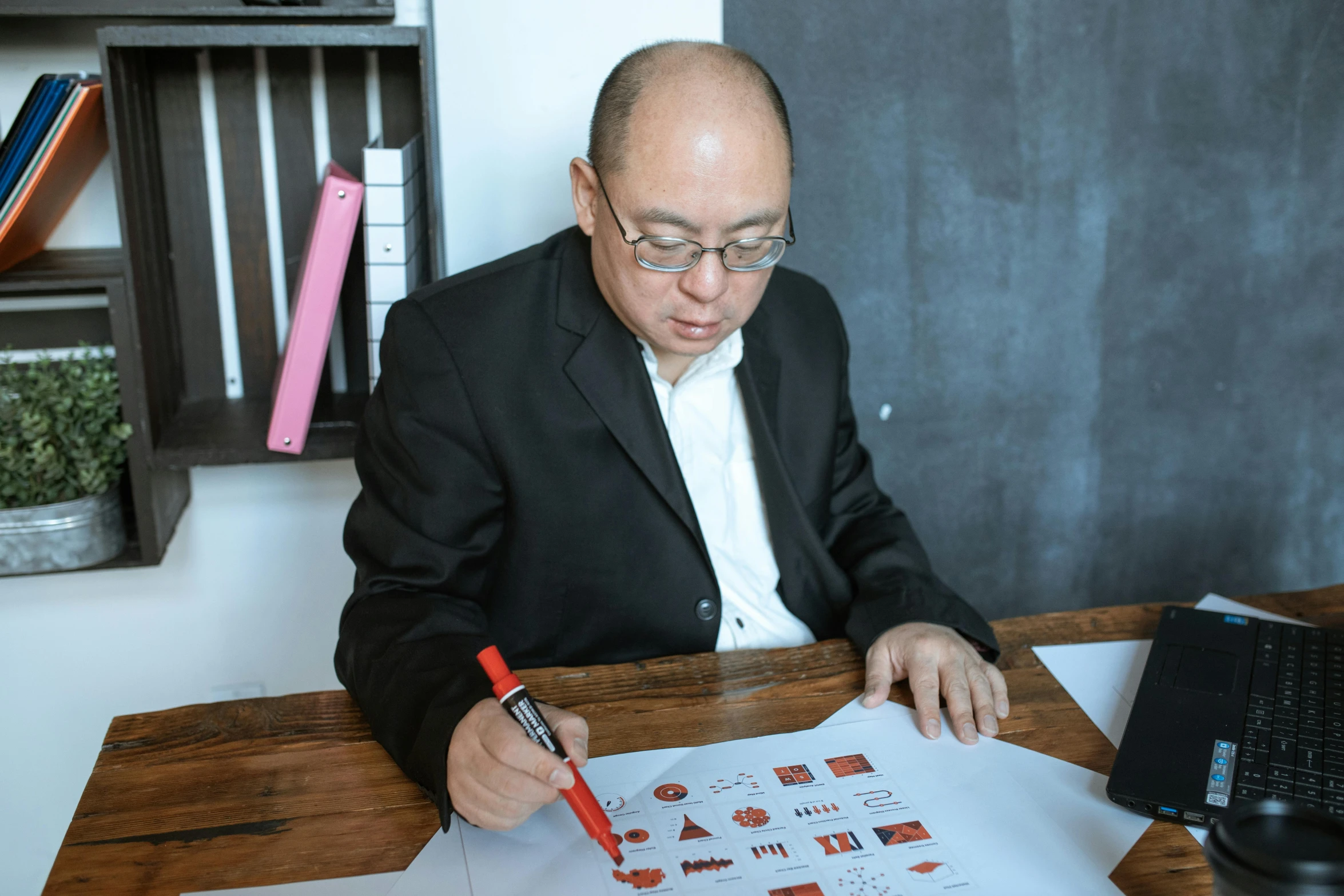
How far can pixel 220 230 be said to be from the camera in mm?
1837

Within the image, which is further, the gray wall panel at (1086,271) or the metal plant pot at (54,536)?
the gray wall panel at (1086,271)

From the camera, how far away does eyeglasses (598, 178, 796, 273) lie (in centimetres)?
122

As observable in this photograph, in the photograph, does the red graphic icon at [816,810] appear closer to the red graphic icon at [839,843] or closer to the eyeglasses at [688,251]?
the red graphic icon at [839,843]

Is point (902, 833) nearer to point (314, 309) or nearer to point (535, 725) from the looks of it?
point (535, 725)

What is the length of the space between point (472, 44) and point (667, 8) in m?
0.34

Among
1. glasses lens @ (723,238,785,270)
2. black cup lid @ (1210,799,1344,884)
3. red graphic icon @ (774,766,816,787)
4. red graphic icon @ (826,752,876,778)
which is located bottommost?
red graphic icon @ (826,752,876,778)

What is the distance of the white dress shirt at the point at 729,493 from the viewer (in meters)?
1.49

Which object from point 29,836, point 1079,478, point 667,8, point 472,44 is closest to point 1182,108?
point 1079,478

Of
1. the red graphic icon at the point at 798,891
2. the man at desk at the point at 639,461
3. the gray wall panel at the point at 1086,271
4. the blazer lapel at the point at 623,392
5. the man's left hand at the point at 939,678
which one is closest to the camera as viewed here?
the red graphic icon at the point at 798,891

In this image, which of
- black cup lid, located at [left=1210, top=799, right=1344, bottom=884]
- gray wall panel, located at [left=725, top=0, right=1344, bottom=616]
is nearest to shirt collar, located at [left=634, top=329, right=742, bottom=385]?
gray wall panel, located at [left=725, top=0, right=1344, bottom=616]

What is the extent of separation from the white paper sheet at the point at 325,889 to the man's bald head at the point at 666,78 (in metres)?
0.81

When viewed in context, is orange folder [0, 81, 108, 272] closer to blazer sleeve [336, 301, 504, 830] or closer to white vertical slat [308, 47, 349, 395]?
white vertical slat [308, 47, 349, 395]

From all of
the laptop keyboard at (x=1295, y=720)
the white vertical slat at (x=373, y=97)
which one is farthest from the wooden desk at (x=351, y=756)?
the white vertical slat at (x=373, y=97)

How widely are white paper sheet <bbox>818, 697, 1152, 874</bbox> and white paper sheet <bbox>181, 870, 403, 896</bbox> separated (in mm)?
459
